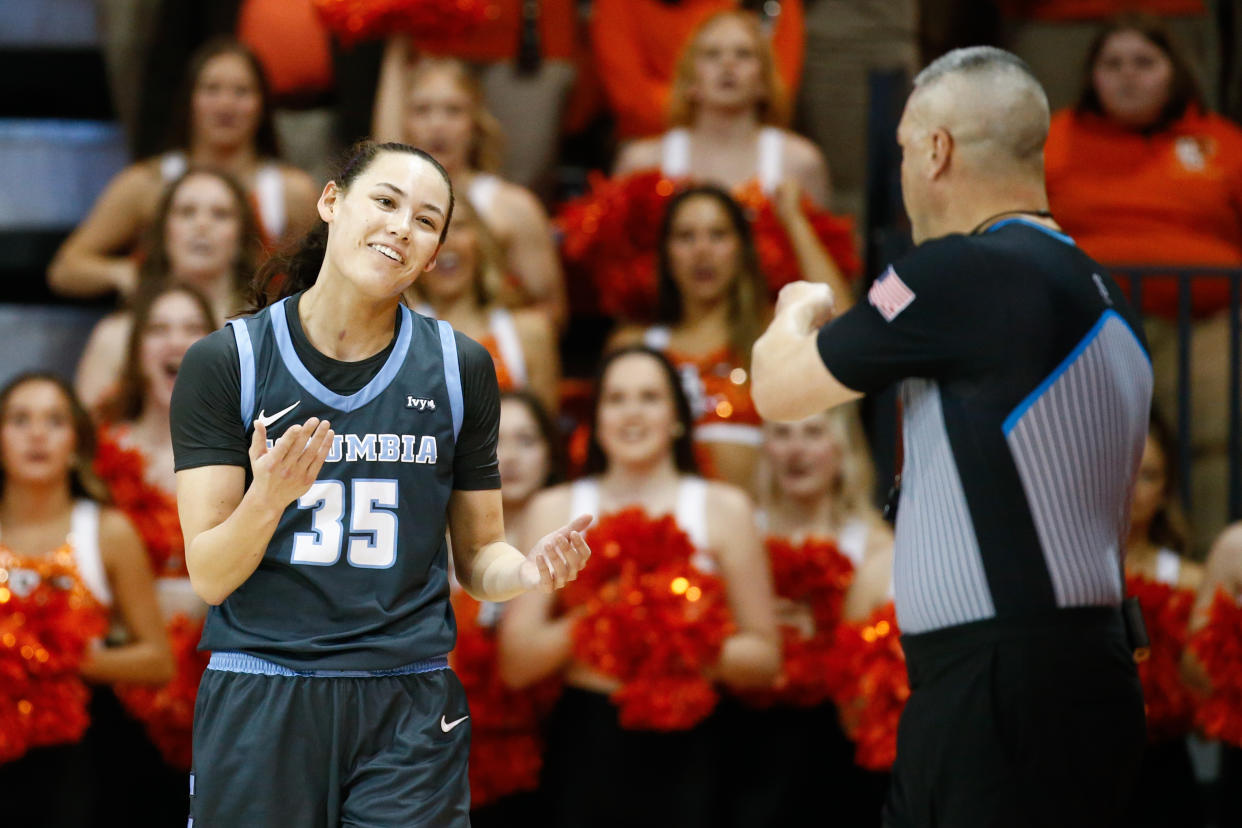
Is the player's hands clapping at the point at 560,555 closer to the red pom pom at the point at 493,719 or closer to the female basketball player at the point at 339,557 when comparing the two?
the female basketball player at the point at 339,557

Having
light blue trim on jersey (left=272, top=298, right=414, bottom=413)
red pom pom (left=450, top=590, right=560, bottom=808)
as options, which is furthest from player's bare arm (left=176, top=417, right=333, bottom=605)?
red pom pom (left=450, top=590, right=560, bottom=808)

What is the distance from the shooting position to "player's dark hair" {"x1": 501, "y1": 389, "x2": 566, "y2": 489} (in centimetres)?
496

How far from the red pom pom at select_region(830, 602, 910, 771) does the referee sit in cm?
138

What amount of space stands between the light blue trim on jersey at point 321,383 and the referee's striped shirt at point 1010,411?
73cm

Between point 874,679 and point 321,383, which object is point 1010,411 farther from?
point 874,679

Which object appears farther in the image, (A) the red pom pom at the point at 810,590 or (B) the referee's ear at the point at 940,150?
(A) the red pom pom at the point at 810,590

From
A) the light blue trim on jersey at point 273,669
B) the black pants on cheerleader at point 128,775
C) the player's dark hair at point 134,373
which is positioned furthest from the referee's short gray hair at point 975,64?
the black pants on cheerleader at point 128,775

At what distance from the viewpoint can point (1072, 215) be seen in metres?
5.64

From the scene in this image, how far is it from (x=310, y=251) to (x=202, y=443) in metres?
0.45

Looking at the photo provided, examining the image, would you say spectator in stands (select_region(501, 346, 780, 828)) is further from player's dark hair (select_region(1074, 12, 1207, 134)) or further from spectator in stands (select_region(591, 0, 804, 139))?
player's dark hair (select_region(1074, 12, 1207, 134))

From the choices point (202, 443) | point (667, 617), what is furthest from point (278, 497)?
point (667, 617)

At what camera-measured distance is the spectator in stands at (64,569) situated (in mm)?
4430

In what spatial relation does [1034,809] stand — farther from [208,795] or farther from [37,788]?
[37,788]

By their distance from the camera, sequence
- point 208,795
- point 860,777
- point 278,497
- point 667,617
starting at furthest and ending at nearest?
point 860,777, point 667,617, point 208,795, point 278,497
